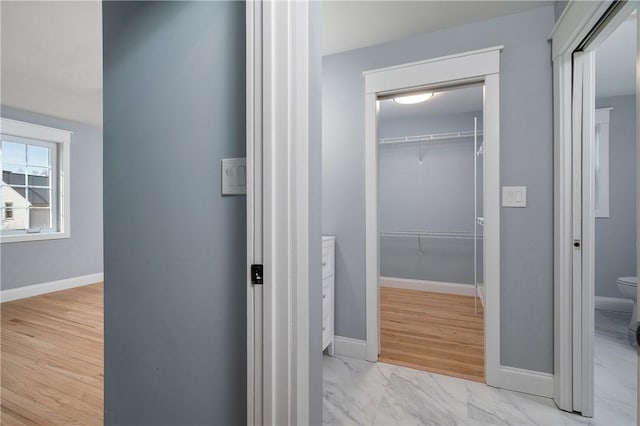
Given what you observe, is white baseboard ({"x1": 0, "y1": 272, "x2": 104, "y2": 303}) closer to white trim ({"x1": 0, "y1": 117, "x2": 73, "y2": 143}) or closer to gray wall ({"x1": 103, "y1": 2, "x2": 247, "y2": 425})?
white trim ({"x1": 0, "y1": 117, "x2": 73, "y2": 143})

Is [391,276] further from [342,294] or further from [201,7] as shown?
[201,7]

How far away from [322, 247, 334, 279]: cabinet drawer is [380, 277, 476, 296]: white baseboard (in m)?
2.29

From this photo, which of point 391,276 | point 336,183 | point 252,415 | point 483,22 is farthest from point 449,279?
point 252,415

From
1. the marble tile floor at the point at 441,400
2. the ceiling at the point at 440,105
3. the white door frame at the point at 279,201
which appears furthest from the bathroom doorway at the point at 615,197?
the white door frame at the point at 279,201

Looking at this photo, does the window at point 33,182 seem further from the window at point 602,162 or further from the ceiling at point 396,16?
the window at point 602,162

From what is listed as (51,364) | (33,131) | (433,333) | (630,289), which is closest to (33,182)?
(33,131)

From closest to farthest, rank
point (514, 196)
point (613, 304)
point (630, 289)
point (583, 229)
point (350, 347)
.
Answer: point (583, 229)
point (514, 196)
point (350, 347)
point (630, 289)
point (613, 304)

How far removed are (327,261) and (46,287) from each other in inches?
164

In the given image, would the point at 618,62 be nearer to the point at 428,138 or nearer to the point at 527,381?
the point at 428,138

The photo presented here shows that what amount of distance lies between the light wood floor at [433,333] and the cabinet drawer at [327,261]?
0.78 metres

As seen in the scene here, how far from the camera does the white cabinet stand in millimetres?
2172

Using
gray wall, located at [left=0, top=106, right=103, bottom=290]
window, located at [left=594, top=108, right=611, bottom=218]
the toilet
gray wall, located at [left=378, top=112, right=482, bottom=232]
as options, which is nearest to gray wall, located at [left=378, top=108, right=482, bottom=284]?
gray wall, located at [left=378, top=112, right=482, bottom=232]

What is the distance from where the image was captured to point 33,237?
12.8 feet

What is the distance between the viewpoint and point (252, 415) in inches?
34.9
